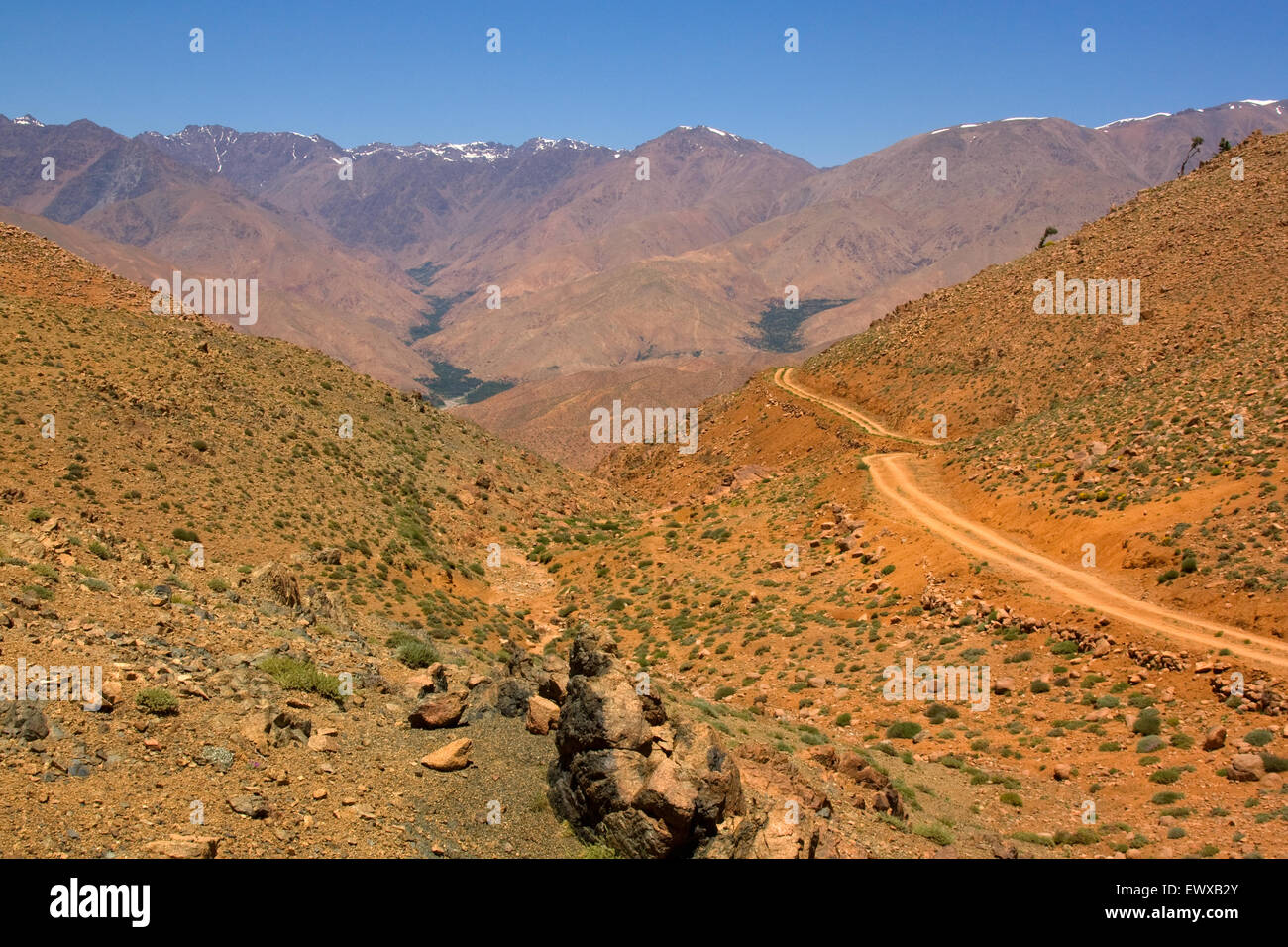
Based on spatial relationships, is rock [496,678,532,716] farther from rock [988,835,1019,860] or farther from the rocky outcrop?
rock [988,835,1019,860]

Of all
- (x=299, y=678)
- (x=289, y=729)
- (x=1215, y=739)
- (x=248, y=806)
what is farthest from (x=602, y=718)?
(x=1215, y=739)

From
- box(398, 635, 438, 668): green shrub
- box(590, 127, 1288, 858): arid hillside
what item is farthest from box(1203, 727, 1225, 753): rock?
box(398, 635, 438, 668): green shrub

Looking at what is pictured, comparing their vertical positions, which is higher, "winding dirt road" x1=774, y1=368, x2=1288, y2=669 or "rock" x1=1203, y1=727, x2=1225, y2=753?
"winding dirt road" x1=774, y1=368, x2=1288, y2=669

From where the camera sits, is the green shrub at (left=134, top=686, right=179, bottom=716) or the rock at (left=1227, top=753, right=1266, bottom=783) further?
the rock at (left=1227, top=753, right=1266, bottom=783)

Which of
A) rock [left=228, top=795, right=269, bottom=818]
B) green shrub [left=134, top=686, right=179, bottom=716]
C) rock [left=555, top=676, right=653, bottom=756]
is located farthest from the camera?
rock [left=555, top=676, right=653, bottom=756]

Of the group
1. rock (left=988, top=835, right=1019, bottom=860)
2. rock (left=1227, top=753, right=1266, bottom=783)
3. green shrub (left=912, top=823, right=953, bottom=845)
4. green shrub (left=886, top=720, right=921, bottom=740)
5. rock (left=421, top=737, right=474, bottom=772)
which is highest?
rock (left=421, top=737, right=474, bottom=772)

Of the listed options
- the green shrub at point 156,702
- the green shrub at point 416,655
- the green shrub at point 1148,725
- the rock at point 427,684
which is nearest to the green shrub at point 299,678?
the rock at point 427,684

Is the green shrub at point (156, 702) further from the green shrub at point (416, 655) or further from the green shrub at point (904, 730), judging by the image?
the green shrub at point (904, 730)
